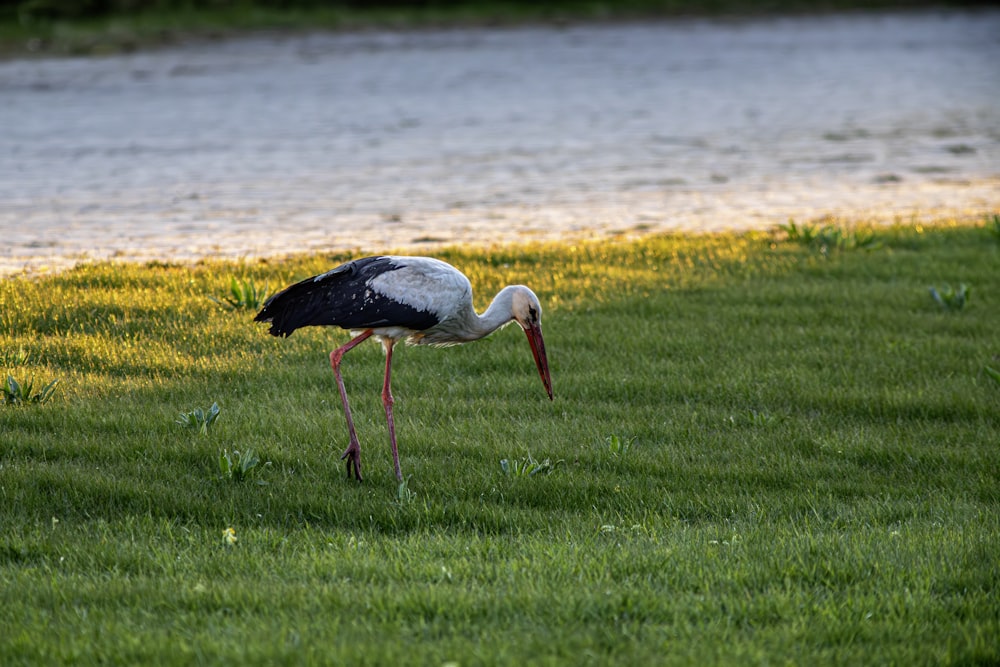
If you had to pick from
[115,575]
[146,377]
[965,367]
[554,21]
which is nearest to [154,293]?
[146,377]

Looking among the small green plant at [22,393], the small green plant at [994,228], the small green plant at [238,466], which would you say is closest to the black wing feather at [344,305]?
the small green plant at [238,466]

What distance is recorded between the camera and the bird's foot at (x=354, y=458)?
6.39 m

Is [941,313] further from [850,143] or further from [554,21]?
[554,21]

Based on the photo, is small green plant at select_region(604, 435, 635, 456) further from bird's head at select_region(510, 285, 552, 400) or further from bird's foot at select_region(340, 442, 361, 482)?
bird's foot at select_region(340, 442, 361, 482)

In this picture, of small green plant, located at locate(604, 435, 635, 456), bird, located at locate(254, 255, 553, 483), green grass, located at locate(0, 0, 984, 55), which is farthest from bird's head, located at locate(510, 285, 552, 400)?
green grass, located at locate(0, 0, 984, 55)

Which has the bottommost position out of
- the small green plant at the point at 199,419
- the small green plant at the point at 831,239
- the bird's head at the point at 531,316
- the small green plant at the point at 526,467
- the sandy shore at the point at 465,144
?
the sandy shore at the point at 465,144

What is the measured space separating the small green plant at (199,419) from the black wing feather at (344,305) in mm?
542

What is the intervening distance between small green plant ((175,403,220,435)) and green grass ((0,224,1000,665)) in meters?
0.09

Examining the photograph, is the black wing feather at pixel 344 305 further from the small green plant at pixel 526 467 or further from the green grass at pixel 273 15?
the green grass at pixel 273 15

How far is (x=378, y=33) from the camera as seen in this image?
124 feet

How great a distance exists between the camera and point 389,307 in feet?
21.6

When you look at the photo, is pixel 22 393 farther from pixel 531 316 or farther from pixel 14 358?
pixel 531 316

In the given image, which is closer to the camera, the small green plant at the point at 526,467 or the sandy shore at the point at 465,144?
the small green plant at the point at 526,467

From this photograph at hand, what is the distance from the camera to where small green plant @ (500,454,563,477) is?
6.41 metres
